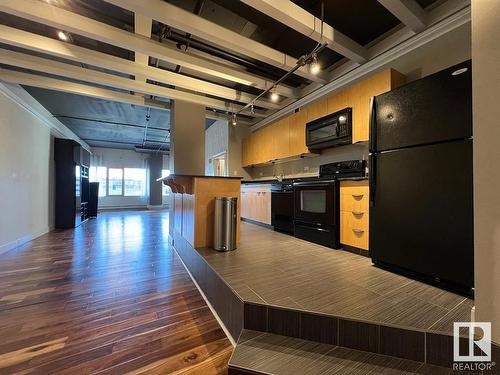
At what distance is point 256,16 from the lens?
261 centimetres

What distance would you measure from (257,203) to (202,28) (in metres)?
3.23

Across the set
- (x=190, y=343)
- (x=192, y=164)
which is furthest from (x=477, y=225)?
(x=192, y=164)

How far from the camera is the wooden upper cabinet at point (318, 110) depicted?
11.7 feet

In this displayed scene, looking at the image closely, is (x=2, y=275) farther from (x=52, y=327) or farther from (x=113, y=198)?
(x=113, y=198)

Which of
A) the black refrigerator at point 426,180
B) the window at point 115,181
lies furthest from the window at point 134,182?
the black refrigerator at point 426,180

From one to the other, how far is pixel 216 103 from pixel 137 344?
4.42 m

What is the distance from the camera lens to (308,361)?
1.22 m

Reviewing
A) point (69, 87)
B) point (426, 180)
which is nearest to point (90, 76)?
point (69, 87)

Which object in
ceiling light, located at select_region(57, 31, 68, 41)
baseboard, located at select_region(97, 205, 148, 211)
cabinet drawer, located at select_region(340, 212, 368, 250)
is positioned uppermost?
ceiling light, located at select_region(57, 31, 68, 41)

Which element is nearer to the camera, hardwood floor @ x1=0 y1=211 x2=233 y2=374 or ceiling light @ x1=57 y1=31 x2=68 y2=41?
hardwood floor @ x1=0 y1=211 x2=233 y2=374

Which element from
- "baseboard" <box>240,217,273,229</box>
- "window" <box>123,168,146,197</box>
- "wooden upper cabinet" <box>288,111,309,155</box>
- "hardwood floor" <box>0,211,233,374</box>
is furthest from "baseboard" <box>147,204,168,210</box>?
"wooden upper cabinet" <box>288,111,309,155</box>

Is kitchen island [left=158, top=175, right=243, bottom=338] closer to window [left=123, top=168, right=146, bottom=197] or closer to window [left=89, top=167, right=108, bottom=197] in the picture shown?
window [left=89, top=167, right=108, bottom=197]

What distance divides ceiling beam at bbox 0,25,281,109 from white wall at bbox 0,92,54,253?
5.25ft

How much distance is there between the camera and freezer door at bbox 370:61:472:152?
1.66 metres
